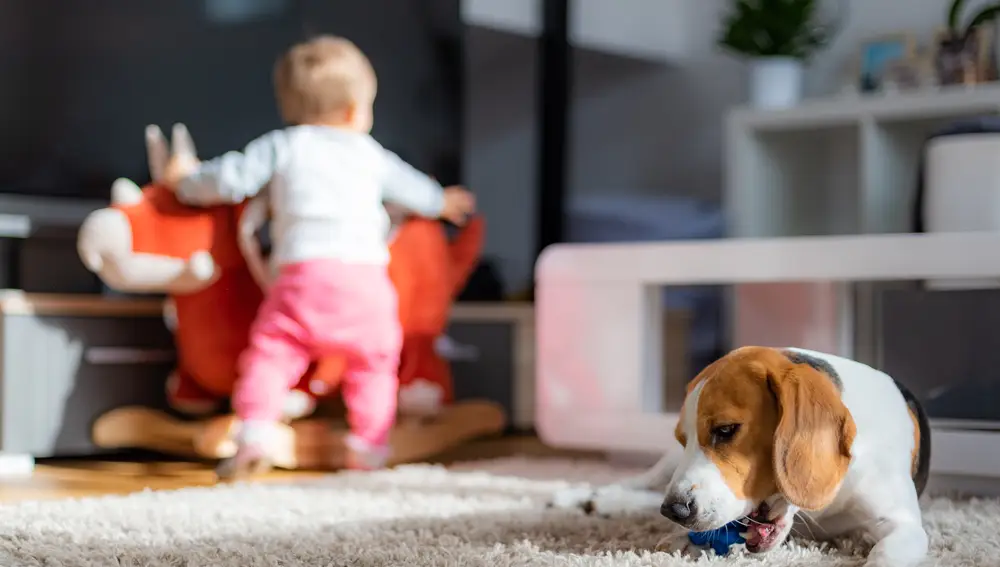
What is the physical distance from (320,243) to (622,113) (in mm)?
1535

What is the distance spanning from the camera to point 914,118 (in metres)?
2.65

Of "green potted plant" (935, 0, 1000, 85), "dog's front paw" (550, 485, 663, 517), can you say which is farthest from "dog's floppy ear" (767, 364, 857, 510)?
"green potted plant" (935, 0, 1000, 85)

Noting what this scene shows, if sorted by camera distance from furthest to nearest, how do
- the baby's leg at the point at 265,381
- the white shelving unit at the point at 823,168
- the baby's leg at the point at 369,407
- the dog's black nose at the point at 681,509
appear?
the white shelving unit at the point at 823,168
the baby's leg at the point at 369,407
the baby's leg at the point at 265,381
the dog's black nose at the point at 681,509

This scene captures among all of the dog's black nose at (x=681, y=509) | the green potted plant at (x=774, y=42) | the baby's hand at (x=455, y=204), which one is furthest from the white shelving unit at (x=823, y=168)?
the dog's black nose at (x=681, y=509)

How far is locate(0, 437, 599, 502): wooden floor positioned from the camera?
1.84 meters

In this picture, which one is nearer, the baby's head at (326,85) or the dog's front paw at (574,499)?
the dog's front paw at (574,499)

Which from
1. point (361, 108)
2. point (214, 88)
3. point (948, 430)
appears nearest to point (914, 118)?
point (948, 430)

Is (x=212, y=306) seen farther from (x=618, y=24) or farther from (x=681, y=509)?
(x=618, y=24)

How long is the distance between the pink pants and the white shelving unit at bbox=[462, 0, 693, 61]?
4.16ft

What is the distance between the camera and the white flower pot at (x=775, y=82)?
9.41 ft


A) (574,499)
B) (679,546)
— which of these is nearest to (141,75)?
(574,499)

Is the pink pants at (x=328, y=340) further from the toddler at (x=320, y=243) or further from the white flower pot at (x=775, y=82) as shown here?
the white flower pot at (x=775, y=82)

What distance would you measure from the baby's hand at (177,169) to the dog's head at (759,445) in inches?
48.5

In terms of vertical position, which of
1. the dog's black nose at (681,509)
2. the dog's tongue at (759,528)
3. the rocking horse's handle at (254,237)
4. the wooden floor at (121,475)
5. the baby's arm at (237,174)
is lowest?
the wooden floor at (121,475)
